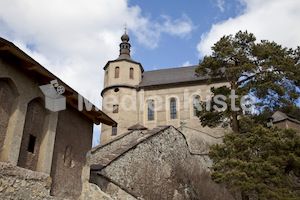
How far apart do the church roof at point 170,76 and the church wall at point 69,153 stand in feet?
72.7

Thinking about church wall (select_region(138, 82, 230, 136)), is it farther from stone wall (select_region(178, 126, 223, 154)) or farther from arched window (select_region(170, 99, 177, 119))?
stone wall (select_region(178, 126, 223, 154))

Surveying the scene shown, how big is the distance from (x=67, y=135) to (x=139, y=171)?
4971 millimetres

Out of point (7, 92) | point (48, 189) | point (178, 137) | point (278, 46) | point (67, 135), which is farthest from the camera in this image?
point (178, 137)

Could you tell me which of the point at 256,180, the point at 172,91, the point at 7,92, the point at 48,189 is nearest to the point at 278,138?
the point at 256,180

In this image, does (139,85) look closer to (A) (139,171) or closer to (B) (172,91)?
(B) (172,91)

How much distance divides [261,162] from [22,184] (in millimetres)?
9533

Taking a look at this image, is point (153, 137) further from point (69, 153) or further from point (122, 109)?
point (122, 109)

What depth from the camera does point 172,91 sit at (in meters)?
31.1

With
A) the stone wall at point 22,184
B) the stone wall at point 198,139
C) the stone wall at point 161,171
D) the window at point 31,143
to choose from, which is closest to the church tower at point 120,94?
the stone wall at point 198,139

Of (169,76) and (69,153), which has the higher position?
(169,76)

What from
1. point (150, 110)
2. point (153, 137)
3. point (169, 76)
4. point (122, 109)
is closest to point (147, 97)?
point (150, 110)

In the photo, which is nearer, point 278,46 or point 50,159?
point 50,159

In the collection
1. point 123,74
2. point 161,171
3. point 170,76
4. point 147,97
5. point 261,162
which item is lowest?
point 161,171

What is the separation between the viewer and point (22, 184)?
6047 millimetres
